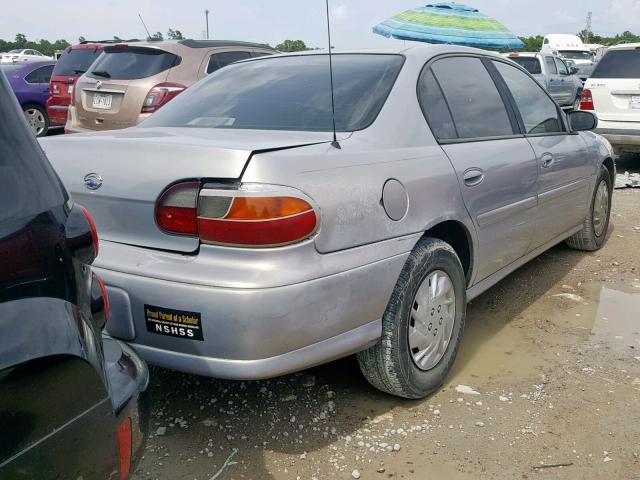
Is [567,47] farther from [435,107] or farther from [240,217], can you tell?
[240,217]

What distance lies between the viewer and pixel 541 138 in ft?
13.3

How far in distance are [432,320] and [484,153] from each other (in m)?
0.93

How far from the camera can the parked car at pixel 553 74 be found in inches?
631

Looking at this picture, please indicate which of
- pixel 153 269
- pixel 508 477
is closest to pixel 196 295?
pixel 153 269

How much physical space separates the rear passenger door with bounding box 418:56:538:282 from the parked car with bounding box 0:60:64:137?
10341mm

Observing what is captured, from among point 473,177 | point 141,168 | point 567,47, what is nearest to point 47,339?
point 141,168

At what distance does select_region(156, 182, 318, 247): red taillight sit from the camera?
2186mm

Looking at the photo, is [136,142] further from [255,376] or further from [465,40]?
[465,40]

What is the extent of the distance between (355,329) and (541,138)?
7.24 ft

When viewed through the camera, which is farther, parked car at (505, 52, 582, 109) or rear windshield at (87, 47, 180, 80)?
parked car at (505, 52, 582, 109)

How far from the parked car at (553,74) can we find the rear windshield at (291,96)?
13.3m

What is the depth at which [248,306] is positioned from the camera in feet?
7.06

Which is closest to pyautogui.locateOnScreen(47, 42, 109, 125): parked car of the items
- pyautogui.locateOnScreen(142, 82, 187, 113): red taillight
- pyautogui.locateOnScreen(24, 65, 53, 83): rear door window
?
pyautogui.locateOnScreen(24, 65, 53, 83): rear door window

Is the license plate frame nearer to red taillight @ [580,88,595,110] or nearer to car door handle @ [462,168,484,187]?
car door handle @ [462,168,484,187]
